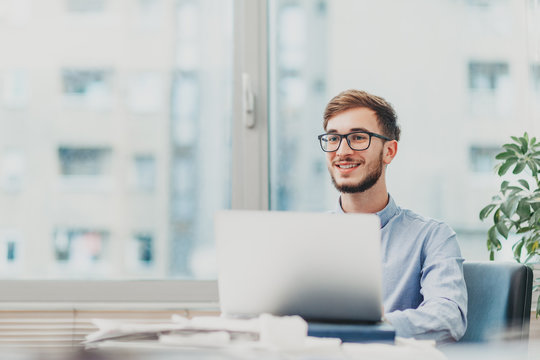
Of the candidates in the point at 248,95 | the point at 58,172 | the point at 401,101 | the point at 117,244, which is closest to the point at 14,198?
the point at 58,172

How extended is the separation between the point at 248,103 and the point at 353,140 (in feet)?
3.10

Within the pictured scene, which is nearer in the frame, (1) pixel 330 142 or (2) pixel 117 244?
(1) pixel 330 142

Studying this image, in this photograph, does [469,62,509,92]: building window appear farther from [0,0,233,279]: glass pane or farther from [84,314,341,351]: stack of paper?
[84,314,341,351]: stack of paper

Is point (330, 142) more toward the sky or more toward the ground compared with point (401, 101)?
more toward the ground

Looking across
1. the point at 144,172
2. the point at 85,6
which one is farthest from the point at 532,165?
the point at 85,6

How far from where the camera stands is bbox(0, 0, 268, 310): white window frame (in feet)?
8.63

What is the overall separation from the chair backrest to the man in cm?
6

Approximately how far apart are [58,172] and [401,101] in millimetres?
1563

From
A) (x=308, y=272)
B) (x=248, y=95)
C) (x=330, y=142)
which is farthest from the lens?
(x=248, y=95)

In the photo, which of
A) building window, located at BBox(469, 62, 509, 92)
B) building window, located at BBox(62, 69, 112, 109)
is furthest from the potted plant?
building window, located at BBox(62, 69, 112, 109)

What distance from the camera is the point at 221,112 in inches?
109

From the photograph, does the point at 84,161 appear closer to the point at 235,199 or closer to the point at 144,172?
the point at 144,172

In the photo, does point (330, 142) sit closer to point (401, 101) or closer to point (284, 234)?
point (284, 234)

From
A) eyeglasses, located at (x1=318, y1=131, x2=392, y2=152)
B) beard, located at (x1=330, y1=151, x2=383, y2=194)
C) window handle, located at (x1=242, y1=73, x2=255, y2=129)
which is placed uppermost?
window handle, located at (x1=242, y1=73, x2=255, y2=129)
